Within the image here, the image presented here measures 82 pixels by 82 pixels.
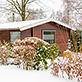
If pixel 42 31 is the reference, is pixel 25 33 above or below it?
below

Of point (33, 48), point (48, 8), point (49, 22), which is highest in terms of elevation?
point (48, 8)

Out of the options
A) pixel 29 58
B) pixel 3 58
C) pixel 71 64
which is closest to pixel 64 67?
pixel 71 64

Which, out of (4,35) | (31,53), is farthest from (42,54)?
(4,35)

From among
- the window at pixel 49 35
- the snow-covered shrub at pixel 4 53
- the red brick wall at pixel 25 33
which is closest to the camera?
the snow-covered shrub at pixel 4 53

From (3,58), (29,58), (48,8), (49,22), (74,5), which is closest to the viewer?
(29,58)

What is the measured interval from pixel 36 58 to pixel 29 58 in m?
0.32

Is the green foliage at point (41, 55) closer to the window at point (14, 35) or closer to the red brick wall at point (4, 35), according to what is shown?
the window at point (14, 35)

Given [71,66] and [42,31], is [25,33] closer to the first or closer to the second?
[42,31]

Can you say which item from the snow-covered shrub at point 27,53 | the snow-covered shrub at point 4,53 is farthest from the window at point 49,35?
the snow-covered shrub at point 27,53

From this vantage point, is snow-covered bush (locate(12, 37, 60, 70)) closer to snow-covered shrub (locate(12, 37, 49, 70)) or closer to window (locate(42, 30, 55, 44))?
snow-covered shrub (locate(12, 37, 49, 70))

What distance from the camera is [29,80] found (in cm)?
492

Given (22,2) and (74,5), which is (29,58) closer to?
(22,2)

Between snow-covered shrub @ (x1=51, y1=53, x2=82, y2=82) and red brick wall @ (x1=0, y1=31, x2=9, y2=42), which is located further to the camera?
red brick wall @ (x1=0, y1=31, x2=9, y2=42)

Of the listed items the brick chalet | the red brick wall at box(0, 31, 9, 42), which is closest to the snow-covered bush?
the brick chalet
